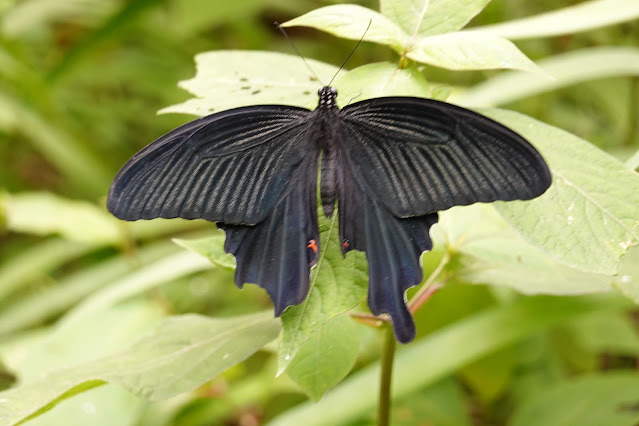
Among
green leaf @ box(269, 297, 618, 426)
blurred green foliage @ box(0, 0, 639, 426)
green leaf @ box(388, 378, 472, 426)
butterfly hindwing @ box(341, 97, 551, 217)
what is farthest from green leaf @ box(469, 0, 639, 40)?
green leaf @ box(388, 378, 472, 426)

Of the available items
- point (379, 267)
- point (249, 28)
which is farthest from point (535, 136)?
point (249, 28)

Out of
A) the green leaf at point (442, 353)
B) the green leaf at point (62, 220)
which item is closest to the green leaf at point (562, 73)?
the green leaf at point (442, 353)

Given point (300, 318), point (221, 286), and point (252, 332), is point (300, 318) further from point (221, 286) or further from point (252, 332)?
point (221, 286)

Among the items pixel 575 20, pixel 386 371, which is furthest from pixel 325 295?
pixel 575 20

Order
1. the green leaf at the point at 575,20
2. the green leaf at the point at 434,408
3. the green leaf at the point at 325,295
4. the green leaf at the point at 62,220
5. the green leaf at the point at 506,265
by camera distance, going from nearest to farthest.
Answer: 1. the green leaf at the point at 325,295
2. the green leaf at the point at 506,265
3. the green leaf at the point at 575,20
4. the green leaf at the point at 434,408
5. the green leaf at the point at 62,220

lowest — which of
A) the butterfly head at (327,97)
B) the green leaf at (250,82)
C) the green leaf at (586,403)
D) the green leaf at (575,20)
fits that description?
the green leaf at (586,403)

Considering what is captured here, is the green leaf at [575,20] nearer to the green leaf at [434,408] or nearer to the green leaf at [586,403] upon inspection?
the green leaf at [586,403]

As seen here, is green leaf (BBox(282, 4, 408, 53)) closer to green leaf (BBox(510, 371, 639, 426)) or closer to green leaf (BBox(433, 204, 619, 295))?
green leaf (BBox(433, 204, 619, 295))
